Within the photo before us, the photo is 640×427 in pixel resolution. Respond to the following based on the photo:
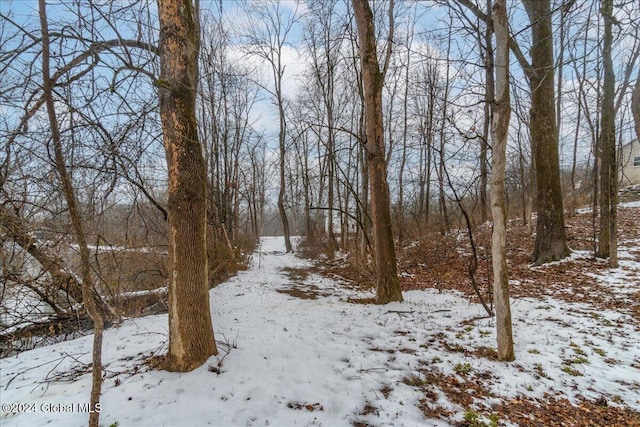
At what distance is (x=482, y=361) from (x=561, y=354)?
0.96 m

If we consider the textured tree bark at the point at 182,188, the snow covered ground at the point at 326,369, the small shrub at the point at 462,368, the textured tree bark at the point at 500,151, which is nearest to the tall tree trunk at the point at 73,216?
the snow covered ground at the point at 326,369

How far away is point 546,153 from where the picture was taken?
7.77 m

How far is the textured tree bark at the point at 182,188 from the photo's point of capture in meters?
3.05

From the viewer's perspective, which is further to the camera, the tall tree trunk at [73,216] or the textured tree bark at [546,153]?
the textured tree bark at [546,153]

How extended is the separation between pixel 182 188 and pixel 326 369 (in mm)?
2435

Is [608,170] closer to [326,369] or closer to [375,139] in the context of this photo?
[375,139]

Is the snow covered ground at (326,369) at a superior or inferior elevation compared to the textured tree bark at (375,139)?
inferior

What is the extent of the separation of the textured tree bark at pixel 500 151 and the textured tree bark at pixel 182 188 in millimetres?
3123

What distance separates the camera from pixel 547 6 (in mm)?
7734

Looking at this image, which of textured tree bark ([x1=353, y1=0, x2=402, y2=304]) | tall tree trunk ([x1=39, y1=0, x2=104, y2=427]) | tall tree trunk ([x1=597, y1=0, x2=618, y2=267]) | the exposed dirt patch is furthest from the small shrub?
tall tree trunk ([x1=597, y1=0, x2=618, y2=267])

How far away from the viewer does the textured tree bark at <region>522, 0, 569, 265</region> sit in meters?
7.71

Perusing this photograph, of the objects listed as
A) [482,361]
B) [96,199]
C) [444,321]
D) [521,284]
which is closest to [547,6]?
[521,284]

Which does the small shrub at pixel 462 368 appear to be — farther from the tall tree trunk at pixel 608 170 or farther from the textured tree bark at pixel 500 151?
the tall tree trunk at pixel 608 170

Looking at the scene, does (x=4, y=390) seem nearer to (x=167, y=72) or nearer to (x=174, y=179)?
(x=174, y=179)
